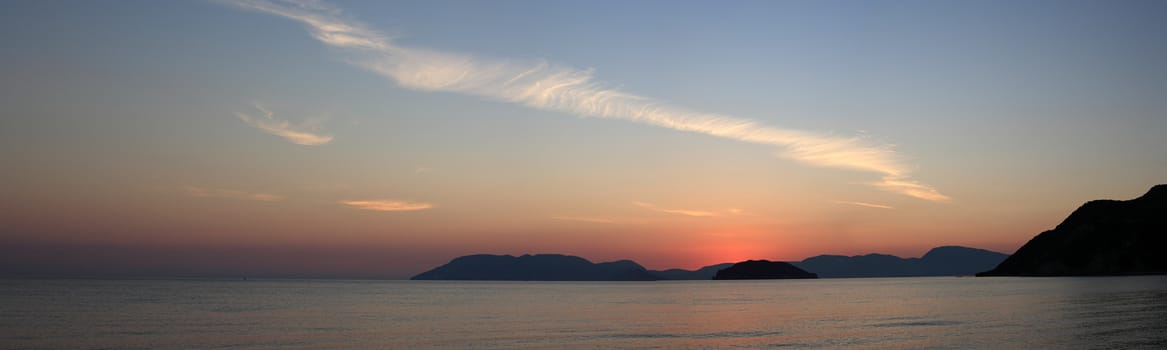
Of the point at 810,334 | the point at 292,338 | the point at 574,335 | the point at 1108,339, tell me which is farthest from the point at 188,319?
the point at 1108,339

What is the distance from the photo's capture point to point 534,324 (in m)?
78.9

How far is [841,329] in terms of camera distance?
231 ft

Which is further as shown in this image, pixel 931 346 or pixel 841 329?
pixel 841 329

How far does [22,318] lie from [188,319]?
1757cm

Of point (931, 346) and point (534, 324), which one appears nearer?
point (931, 346)

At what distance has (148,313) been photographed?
92188 mm

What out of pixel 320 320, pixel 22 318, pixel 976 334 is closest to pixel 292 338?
pixel 320 320

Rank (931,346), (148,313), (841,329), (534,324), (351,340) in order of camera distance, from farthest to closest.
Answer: (148,313) < (534,324) < (841,329) < (351,340) < (931,346)

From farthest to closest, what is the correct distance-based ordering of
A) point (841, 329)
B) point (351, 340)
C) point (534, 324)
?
1. point (534, 324)
2. point (841, 329)
3. point (351, 340)

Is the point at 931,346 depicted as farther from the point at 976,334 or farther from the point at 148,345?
the point at 148,345

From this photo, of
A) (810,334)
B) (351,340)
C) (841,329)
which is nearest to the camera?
(351,340)

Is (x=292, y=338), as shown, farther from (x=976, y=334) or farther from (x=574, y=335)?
(x=976, y=334)

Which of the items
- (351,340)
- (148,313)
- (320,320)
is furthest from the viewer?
(148,313)

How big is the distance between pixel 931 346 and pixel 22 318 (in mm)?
88166
